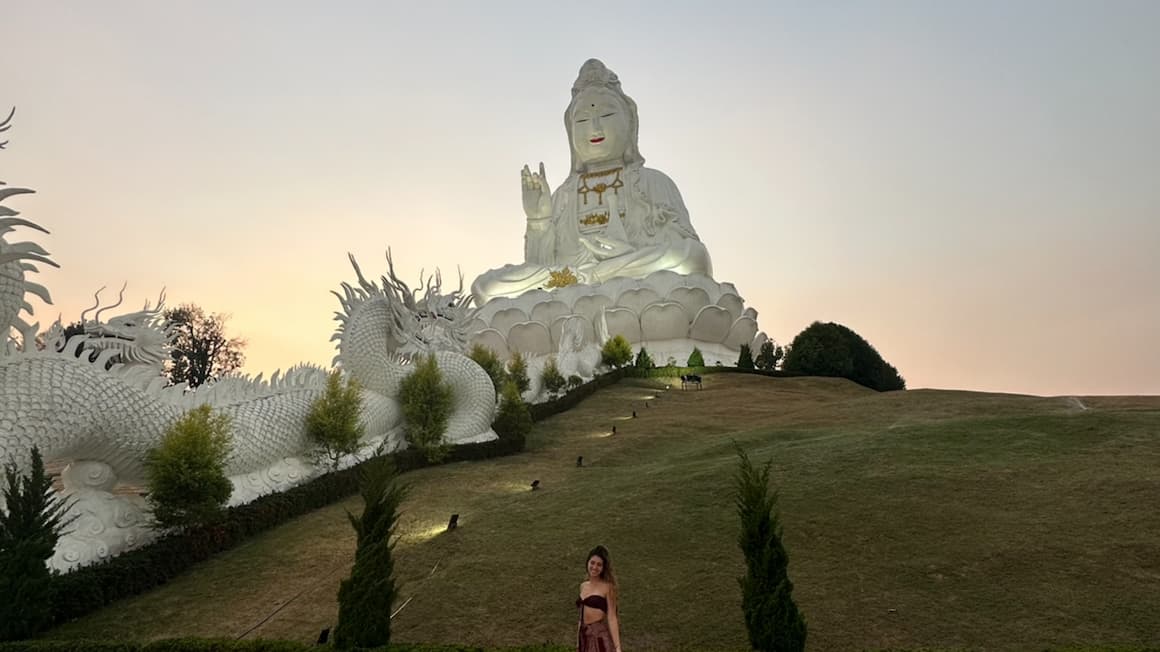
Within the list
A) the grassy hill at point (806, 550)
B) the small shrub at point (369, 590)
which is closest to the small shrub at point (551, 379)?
the grassy hill at point (806, 550)

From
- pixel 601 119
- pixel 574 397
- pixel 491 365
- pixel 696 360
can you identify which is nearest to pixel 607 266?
pixel 696 360

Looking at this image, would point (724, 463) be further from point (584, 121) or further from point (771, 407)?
point (584, 121)

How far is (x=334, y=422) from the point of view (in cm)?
971

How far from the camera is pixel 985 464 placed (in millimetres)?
8859

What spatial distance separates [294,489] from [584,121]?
25.9 metres

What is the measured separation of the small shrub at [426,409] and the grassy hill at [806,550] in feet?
2.06

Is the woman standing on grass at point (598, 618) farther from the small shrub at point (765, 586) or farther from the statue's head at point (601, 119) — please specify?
the statue's head at point (601, 119)

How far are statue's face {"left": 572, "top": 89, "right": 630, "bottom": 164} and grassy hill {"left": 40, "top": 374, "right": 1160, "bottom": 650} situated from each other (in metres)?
22.8

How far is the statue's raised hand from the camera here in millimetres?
31938

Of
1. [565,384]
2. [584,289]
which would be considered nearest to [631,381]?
[565,384]

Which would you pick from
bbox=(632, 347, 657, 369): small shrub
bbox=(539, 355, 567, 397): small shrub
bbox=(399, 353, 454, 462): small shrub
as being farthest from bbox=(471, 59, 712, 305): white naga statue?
bbox=(399, 353, 454, 462): small shrub

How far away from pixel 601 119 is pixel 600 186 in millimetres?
2830

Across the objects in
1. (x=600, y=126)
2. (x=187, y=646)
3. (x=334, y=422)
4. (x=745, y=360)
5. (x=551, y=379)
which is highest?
(x=600, y=126)

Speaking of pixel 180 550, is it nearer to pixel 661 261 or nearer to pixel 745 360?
pixel 745 360
